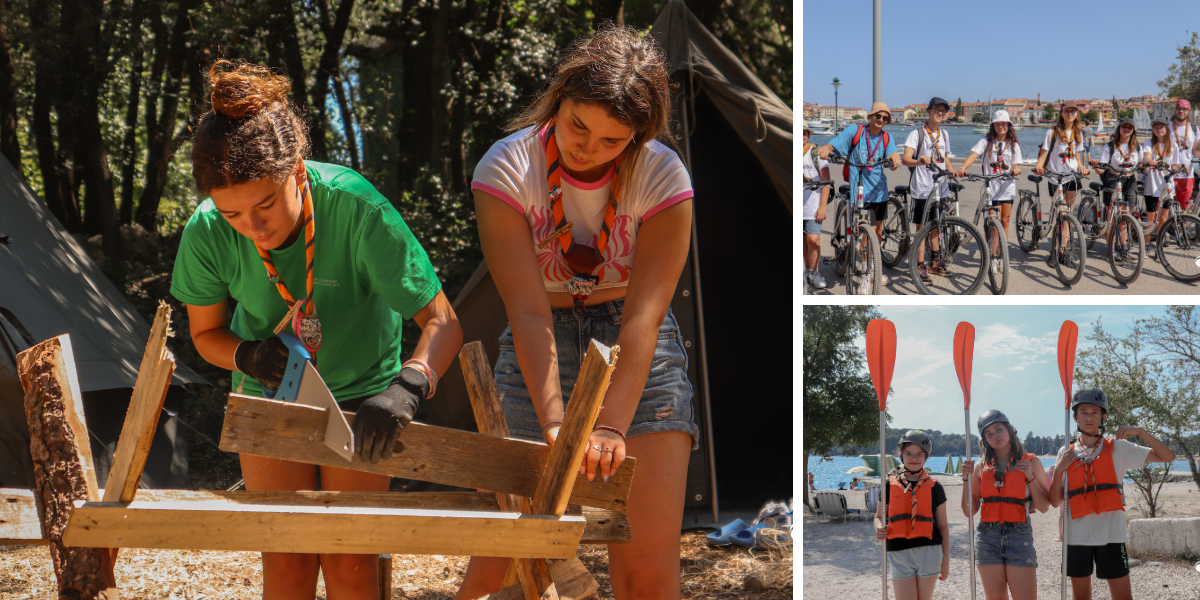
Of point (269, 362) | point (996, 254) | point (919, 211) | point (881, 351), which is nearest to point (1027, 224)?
point (996, 254)

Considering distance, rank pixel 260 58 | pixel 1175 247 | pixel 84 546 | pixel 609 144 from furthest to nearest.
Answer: pixel 260 58 < pixel 1175 247 < pixel 609 144 < pixel 84 546

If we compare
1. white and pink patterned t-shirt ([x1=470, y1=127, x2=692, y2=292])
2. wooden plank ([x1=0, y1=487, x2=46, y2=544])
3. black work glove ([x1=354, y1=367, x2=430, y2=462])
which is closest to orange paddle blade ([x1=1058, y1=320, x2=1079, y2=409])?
white and pink patterned t-shirt ([x1=470, y1=127, x2=692, y2=292])

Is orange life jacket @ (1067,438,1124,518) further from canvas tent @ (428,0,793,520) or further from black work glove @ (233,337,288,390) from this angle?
black work glove @ (233,337,288,390)

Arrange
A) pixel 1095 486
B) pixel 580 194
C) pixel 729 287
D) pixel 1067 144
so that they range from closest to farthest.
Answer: pixel 580 194 → pixel 1095 486 → pixel 729 287 → pixel 1067 144

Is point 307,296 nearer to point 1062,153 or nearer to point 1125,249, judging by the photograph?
point 1062,153

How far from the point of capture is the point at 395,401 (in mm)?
1347

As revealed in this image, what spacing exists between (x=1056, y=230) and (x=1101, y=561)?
2.28 metres

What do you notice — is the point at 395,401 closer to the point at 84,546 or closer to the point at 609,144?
the point at 84,546

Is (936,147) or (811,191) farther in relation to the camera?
(936,147)

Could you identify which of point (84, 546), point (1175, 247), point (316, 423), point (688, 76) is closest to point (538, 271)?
point (316, 423)

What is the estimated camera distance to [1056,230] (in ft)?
16.2

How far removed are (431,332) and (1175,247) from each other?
17.0 ft

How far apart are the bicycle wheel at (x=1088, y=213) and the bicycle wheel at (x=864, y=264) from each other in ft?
6.15

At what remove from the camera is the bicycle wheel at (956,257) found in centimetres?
447
